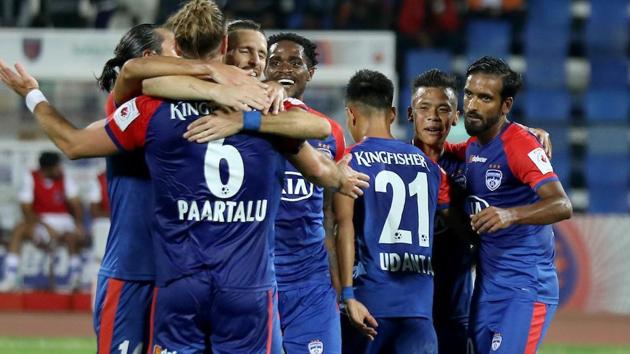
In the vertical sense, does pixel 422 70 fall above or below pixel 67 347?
above

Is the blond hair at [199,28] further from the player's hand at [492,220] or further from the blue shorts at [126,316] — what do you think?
the player's hand at [492,220]

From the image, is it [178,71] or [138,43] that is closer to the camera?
[178,71]

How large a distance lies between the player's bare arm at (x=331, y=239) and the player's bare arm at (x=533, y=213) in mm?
784

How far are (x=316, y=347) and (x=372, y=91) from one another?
143 cm

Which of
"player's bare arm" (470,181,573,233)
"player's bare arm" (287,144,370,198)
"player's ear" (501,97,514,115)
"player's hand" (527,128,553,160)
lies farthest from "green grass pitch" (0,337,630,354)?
"player's bare arm" (287,144,370,198)

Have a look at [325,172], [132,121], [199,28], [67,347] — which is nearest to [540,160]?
[325,172]

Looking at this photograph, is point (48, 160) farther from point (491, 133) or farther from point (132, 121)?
point (132, 121)

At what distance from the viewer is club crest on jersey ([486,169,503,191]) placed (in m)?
6.30

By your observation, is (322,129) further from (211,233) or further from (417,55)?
(417,55)

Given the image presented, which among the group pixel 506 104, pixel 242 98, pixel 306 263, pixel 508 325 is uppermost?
pixel 242 98

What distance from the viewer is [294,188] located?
6215 mm

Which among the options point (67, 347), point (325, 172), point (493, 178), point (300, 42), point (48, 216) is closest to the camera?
point (325, 172)

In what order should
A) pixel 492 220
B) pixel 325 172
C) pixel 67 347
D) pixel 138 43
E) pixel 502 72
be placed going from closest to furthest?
1. pixel 325 172
2. pixel 138 43
3. pixel 492 220
4. pixel 502 72
5. pixel 67 347

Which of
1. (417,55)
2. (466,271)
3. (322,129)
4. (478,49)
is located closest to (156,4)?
(417,55)
